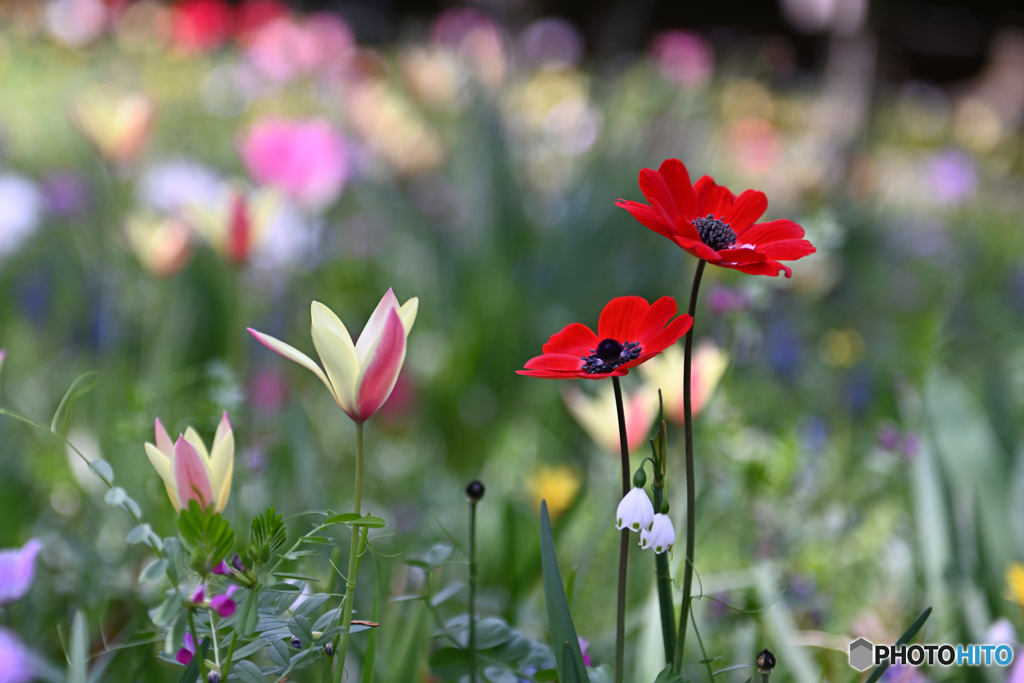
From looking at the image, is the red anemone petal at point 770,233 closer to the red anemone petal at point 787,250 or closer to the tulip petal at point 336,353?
the red anemone petal at point 787,250

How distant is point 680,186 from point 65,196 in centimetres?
178

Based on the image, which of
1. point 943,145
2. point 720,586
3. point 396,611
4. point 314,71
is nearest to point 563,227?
point 720,586

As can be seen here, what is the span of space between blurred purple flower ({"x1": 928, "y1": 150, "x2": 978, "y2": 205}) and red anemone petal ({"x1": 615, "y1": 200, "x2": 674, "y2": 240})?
3.83 meters

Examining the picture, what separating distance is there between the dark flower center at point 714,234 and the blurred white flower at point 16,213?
1629mm

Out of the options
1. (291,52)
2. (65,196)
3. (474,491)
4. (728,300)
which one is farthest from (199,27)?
(474,491)

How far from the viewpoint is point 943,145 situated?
534 cm

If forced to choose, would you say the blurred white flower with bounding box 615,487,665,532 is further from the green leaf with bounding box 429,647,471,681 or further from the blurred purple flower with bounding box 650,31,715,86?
the blurred purple flower with bounding box 650,31,715,86

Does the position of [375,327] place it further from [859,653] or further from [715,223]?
[859,653]

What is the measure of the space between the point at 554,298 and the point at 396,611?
3.31ft

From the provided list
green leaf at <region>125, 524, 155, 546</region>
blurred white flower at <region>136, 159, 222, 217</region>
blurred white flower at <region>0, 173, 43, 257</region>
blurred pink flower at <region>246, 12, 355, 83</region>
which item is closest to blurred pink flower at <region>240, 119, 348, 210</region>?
blurred white flower at <region>136, 159, 222, 217</region>

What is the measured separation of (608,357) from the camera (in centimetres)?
44

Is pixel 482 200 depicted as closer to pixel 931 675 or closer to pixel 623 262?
pixel 623 262

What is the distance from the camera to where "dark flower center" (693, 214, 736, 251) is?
18.2 inches

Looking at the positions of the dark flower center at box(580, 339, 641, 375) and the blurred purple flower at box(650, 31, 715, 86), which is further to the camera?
the blurred purple flower at box(650, 31, 715, 86)
